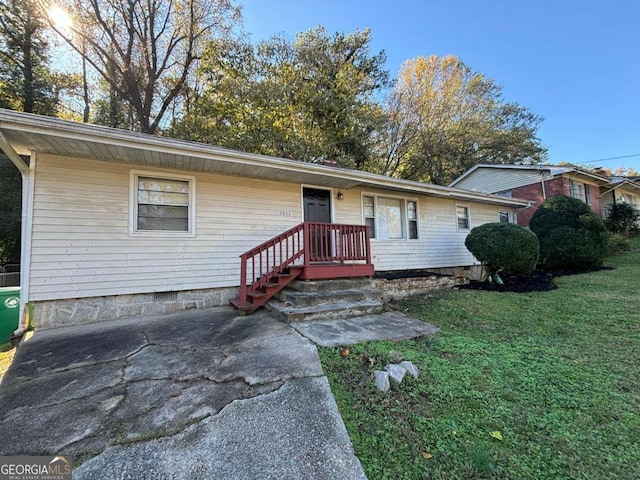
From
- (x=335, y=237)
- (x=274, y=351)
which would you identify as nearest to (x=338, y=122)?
(x=335, y=237)

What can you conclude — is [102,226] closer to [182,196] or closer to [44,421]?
[182,196]

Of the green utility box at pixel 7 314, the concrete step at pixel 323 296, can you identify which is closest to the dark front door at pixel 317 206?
the concrete step at pixel 323 296

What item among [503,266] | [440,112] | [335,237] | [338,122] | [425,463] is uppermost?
[440,112]

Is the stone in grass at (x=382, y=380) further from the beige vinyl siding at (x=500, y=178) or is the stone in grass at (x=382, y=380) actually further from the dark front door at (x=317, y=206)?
the beige vinyl siding at (x=500, y=178)

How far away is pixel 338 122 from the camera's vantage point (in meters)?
14.6

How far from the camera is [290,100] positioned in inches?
543

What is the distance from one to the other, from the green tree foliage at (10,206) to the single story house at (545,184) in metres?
22.3

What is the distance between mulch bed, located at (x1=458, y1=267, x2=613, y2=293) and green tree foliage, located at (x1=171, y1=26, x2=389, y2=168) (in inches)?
375

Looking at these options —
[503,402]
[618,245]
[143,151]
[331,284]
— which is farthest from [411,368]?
[618,245]

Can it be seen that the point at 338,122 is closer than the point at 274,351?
No

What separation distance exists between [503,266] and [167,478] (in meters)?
8.16

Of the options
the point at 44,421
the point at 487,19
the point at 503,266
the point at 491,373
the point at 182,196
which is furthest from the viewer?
the point at 487,19

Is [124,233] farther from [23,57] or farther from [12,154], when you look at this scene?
[23,57]

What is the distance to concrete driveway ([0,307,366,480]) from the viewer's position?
64.9 inches
